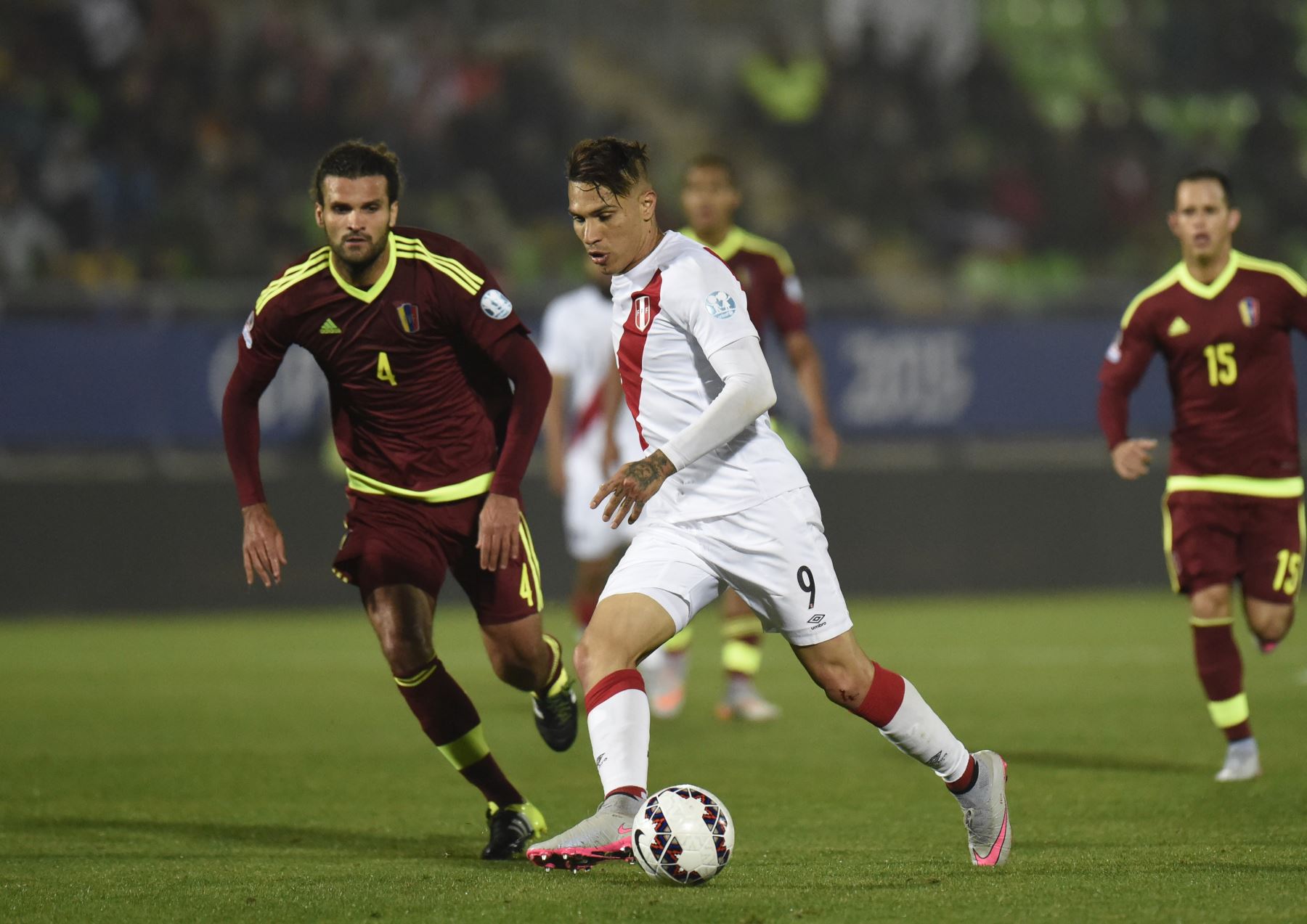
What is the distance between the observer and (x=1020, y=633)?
45.0 ft

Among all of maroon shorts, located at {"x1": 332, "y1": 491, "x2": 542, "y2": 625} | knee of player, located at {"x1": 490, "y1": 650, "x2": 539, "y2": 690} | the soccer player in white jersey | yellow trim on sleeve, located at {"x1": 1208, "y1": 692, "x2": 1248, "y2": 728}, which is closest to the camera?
the soccer player in white jersey

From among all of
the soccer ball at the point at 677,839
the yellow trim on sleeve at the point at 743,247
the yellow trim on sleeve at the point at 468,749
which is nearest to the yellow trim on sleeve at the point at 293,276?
the yellow trim on sleeve at the point at 468,749

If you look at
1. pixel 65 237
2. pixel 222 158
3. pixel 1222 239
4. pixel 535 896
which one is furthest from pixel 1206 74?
pixel 535 896

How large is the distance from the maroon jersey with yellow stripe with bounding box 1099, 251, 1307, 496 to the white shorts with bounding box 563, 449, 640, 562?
10.4ft

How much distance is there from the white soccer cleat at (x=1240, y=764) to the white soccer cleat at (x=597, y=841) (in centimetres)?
340

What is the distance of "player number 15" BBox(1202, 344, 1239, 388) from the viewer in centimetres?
782

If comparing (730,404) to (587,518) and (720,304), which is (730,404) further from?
(587,518)

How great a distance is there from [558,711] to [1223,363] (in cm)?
324

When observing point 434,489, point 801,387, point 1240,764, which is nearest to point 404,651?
point 434,489

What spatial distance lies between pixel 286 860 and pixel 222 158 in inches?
473

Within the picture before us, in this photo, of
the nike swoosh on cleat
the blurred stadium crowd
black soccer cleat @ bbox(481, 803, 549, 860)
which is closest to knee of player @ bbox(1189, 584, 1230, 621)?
the nike swoosh on cleat

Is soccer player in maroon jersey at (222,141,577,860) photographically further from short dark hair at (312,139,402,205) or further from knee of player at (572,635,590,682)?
knee of player at (572,635,590,682)

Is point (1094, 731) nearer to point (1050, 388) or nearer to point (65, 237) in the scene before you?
point (1050, 388)

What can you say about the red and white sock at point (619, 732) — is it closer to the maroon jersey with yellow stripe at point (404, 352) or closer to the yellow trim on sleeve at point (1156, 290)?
the maroon jersey with yellow stripe at point (404, 352)
